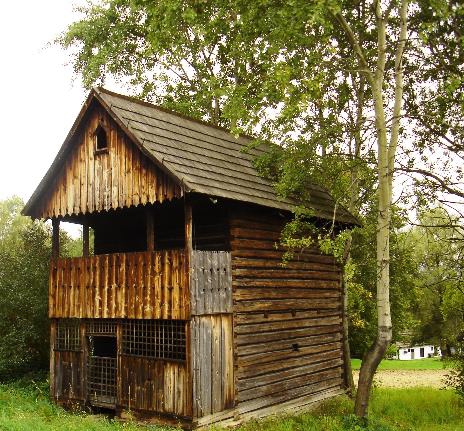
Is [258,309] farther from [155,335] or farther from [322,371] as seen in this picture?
[322,371]

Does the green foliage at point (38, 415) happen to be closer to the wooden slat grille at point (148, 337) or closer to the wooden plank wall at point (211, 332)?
the wooden plank wall at point (211, 332)

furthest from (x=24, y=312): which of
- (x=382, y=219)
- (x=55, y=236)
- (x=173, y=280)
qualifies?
(x=382, y=219)

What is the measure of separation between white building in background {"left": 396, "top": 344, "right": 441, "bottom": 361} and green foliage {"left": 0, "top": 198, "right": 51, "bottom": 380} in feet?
183

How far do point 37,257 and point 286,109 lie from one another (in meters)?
13.7

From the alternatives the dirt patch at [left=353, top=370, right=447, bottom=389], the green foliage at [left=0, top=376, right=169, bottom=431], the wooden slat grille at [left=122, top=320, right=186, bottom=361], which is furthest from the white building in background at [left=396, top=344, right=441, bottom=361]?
the wooden slat grille at [left=122, top=320, right=186, bottom=361]

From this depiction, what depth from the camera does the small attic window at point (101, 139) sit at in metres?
15.2

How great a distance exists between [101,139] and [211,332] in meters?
6.22

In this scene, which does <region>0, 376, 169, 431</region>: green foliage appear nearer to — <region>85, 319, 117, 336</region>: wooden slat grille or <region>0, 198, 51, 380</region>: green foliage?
<region>0, 198, 51, 380</region>: green foliage

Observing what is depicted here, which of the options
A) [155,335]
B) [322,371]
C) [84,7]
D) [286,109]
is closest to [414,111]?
[286,109]

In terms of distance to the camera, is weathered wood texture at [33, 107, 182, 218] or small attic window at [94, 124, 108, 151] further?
small attic window at [94, 124, 108, 151]

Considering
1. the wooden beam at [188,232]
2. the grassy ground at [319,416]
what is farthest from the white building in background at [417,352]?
the wooden beam at [188,232]

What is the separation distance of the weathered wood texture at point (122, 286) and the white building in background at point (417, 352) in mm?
60160

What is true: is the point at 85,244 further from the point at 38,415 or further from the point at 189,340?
the point at 189,340

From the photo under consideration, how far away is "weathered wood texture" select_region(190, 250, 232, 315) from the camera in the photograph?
13.2 metres
